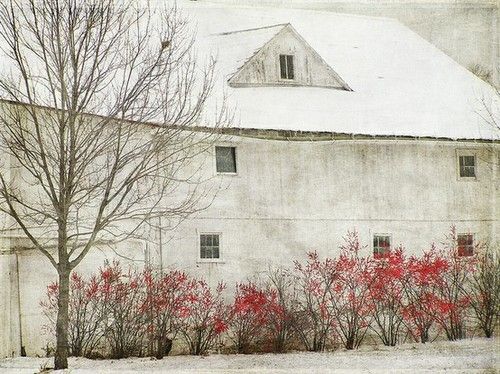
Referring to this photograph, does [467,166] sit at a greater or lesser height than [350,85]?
lesser

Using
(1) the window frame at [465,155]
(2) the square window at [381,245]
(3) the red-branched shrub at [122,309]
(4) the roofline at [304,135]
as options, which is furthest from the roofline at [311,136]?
(3) the red-branched shrub at [122,309]

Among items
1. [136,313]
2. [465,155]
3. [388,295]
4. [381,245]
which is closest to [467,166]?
[465,155]

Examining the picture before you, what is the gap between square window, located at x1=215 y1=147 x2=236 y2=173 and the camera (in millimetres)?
14711

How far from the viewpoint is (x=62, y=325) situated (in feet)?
38.9

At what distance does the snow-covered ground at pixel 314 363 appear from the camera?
1241 cm

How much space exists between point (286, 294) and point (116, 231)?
3.66 meters

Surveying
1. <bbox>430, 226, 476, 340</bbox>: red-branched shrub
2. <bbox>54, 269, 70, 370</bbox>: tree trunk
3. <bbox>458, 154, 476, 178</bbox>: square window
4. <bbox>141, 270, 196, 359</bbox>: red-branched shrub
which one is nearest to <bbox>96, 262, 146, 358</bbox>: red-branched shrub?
<bbox>141, 270, 196, 359</bbox>: red-branched shrub

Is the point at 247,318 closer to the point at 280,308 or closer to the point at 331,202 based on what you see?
the point at 280,308

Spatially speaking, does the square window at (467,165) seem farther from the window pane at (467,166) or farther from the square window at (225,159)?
the square window at (225,159)

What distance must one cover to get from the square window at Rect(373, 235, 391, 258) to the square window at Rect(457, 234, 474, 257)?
4.87 feet

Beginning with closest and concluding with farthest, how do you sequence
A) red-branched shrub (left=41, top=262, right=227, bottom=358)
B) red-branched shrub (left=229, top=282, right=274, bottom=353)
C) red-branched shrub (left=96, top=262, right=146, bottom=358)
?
red-branched shrub (left=41, top=262, right=227, bottom=358)
red-branched shrub (left=96, top=262, right=146, bottom=358)
red-branched shrub (left=229, top=282, right=274, bottom=353)

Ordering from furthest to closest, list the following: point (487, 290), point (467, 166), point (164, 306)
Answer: point (467, 166) < point (487, 290) < point (164, 306)

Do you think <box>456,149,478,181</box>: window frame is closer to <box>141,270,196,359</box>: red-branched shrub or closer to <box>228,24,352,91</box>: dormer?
<box>228,24,352,91</box>: dormer

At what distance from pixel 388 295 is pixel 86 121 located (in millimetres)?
7112
